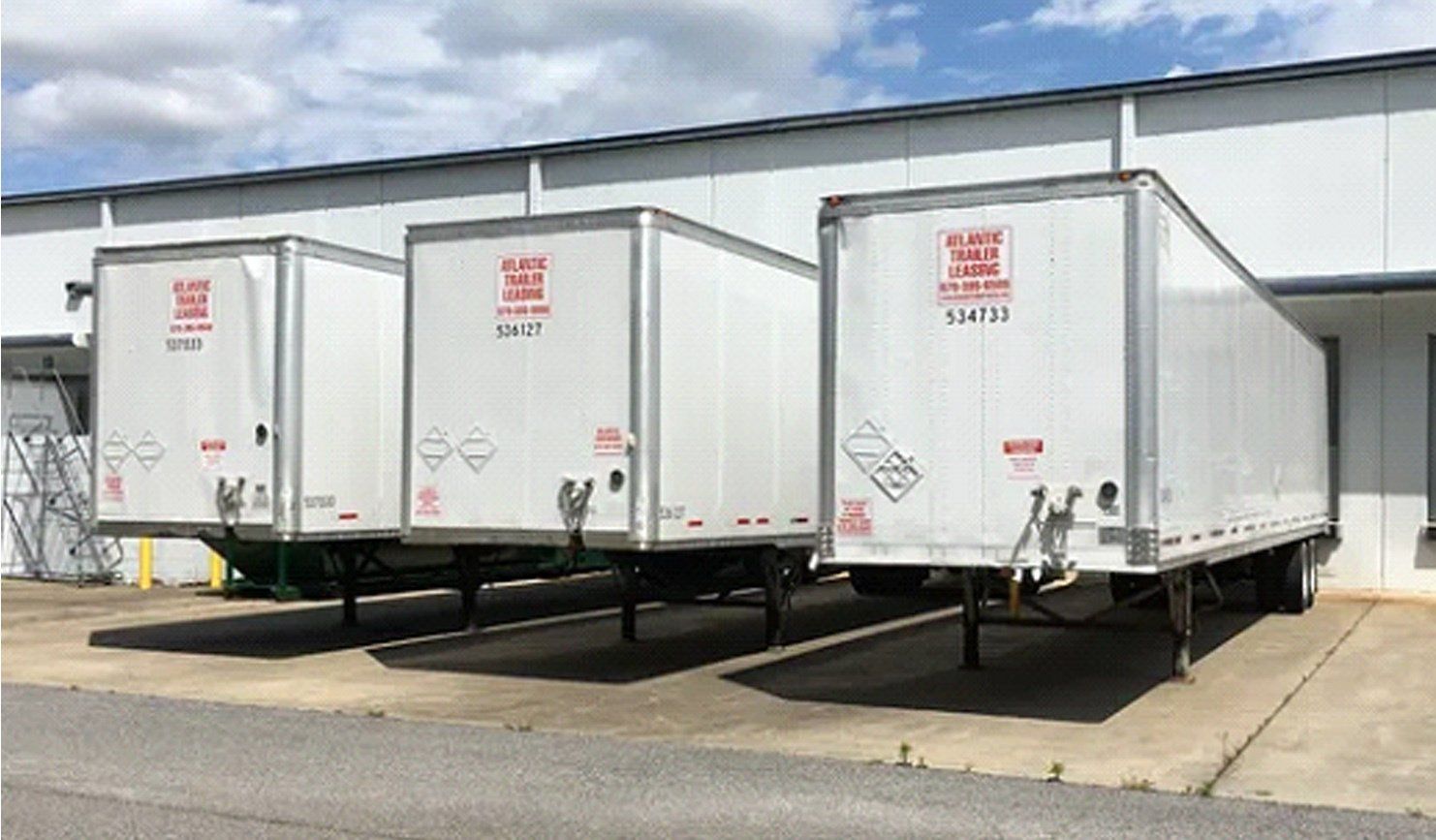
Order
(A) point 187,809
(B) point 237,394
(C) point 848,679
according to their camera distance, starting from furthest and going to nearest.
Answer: (B) point 237,394
(C) point 848,679
(A) point 187,809

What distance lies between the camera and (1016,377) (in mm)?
10570

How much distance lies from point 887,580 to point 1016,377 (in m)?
5.39

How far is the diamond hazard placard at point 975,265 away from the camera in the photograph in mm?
10641

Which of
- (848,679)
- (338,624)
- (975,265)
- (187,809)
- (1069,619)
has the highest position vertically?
(975,265)

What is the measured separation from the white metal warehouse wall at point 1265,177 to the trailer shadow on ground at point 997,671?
17.5ft

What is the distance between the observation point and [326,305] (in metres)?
14.8

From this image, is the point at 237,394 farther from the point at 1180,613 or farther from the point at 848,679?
the point at 1180,613

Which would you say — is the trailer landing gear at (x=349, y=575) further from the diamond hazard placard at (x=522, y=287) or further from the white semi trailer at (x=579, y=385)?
the diamond hazard placard at (x=522, y=287)

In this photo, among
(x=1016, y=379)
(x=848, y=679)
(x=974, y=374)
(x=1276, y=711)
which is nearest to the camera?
(x=1016, y=379)

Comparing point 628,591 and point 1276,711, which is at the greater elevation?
point 628,591

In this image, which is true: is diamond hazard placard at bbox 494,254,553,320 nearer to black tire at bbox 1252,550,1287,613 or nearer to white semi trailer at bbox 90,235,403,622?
white semi trailer at bbox 90,235,403,622

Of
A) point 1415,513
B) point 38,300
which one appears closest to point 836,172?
point 1415,513

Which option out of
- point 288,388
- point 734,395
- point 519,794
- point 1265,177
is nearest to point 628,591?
point 734,395

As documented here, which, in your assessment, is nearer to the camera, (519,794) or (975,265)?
(519,794)
